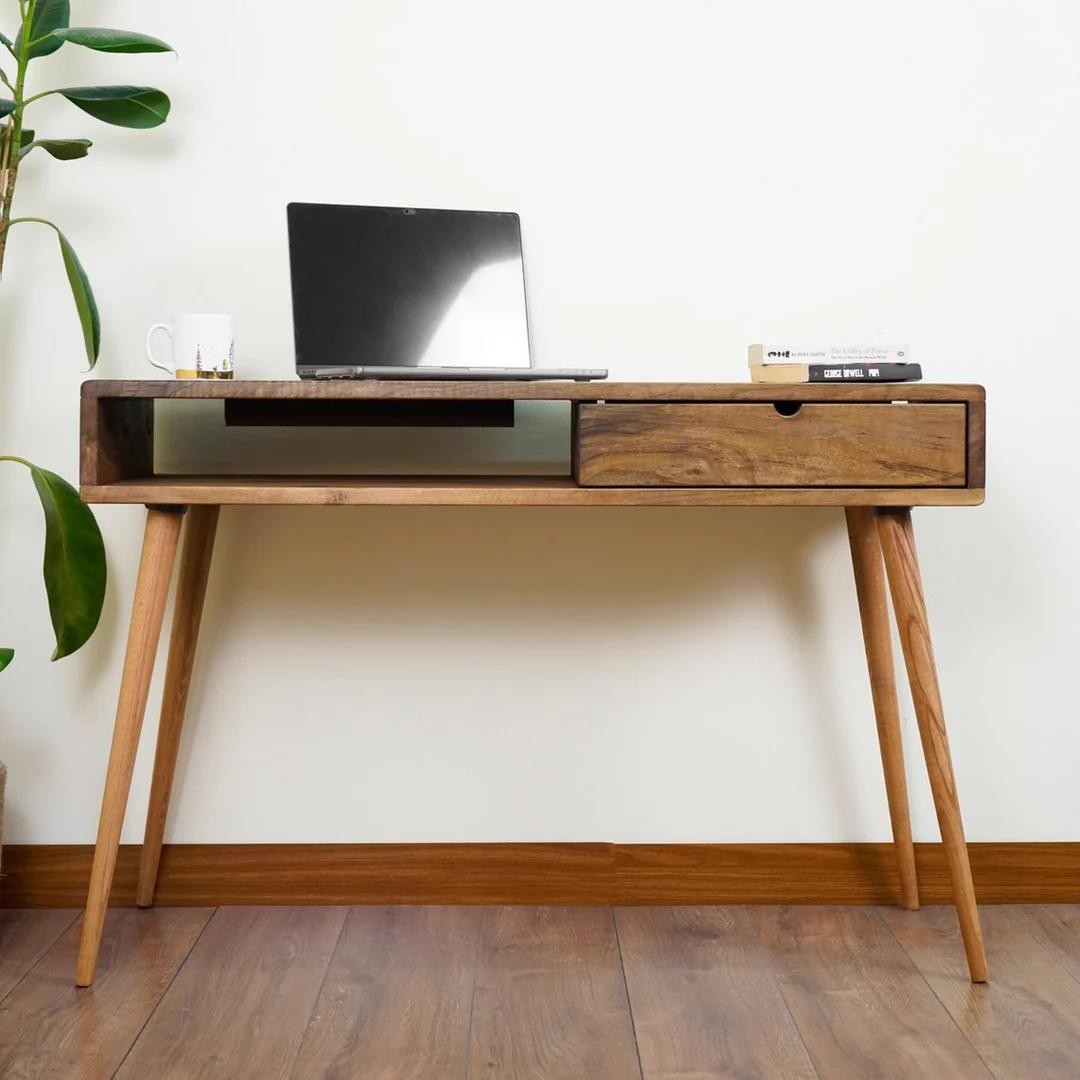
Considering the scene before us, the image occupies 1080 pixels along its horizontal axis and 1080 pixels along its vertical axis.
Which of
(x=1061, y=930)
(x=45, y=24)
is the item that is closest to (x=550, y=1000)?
(x=1061, y=930)

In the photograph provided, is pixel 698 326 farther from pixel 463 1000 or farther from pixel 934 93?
pixel 463 1000

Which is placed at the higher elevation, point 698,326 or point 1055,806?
point 698,326

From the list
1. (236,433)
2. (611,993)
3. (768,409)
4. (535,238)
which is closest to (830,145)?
(535,238)

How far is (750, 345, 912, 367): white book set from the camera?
141cm

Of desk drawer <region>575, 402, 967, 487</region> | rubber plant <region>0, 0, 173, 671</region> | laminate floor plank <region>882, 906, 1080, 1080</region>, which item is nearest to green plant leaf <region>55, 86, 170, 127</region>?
rubber plant <region>0, 0, 173, 671</region>

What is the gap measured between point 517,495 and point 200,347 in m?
0.49

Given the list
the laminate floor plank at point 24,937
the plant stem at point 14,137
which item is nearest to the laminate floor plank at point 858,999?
the laminate floor plank at point 24,937

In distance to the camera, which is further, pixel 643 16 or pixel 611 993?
pixel 643 16

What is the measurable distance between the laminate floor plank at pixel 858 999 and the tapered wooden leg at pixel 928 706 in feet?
0.37

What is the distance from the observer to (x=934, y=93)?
167 centimetres

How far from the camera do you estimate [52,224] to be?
4.93 feet

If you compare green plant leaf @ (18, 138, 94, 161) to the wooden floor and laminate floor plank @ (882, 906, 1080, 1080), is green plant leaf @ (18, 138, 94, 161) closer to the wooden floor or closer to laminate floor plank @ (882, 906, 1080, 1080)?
the wooden floor

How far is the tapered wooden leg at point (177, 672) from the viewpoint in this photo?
1.62 meters

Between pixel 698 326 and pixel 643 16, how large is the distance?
45cm
